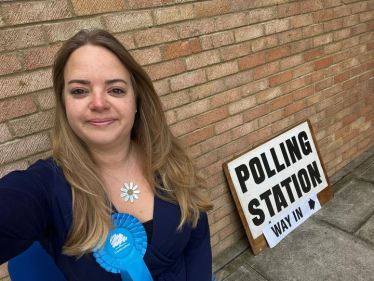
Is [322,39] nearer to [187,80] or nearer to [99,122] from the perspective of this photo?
[187,80]

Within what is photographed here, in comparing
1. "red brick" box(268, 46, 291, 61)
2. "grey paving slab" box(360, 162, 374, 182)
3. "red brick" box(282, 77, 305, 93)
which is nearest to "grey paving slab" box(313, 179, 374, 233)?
"grey paving slab" box(360, 162, 374, 182)

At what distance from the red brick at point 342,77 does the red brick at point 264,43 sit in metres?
1.04

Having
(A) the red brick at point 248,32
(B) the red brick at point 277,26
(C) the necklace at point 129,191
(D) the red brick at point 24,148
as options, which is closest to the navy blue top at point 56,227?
(C) the necklace at point 129,191

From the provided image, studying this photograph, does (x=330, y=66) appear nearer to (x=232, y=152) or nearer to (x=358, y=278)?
(x=232, y=152)

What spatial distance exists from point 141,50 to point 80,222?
1.03 meters

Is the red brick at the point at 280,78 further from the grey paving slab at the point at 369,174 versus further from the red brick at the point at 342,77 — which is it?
the grey paving slab at the point at 369,174

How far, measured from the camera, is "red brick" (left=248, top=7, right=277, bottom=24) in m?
1.97

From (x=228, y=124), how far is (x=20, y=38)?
1.46 metres

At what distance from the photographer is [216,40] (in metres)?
1.84

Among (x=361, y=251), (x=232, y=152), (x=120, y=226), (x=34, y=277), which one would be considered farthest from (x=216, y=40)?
(x=361, y=251)

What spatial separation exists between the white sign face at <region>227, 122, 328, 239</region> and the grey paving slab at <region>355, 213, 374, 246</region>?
49 cm

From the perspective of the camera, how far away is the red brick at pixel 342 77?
9.05ft

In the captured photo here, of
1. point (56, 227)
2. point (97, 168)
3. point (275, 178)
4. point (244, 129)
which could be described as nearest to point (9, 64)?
point (97, 168)

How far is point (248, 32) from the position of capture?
1.99 meters
